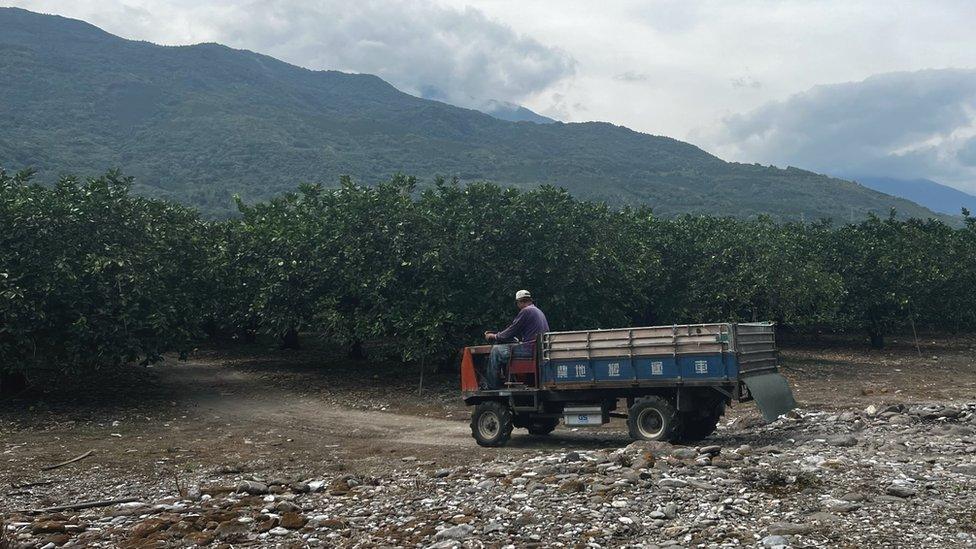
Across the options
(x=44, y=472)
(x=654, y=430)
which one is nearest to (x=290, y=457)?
(x=44, y=472)

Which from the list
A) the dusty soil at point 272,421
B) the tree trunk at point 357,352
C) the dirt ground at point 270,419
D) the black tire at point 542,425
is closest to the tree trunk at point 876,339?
the dirt ground at point 270,419

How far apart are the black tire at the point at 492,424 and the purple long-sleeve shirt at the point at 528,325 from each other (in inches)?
62.3

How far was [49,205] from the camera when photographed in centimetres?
2322

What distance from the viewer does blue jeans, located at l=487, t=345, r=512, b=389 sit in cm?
1745

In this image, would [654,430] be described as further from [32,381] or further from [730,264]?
[730,264]

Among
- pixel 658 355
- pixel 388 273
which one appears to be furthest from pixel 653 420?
pixel 388 273

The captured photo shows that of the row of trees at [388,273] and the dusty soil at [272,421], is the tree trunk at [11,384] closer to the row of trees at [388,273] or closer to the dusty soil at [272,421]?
the dusty soil at [272,421]

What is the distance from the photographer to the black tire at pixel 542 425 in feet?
58.5

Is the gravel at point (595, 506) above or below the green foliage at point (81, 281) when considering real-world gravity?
below

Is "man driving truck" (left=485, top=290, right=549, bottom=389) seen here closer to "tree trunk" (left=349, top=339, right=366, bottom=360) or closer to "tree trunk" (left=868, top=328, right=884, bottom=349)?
"tree trunk" (left=349, top=339, right=366, bottom=360)

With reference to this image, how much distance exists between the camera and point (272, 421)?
22797 mm

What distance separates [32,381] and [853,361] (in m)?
34.4

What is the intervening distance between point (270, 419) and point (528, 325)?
9.74 metres

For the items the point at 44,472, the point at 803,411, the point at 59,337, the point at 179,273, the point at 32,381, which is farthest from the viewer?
the point at 179,273
